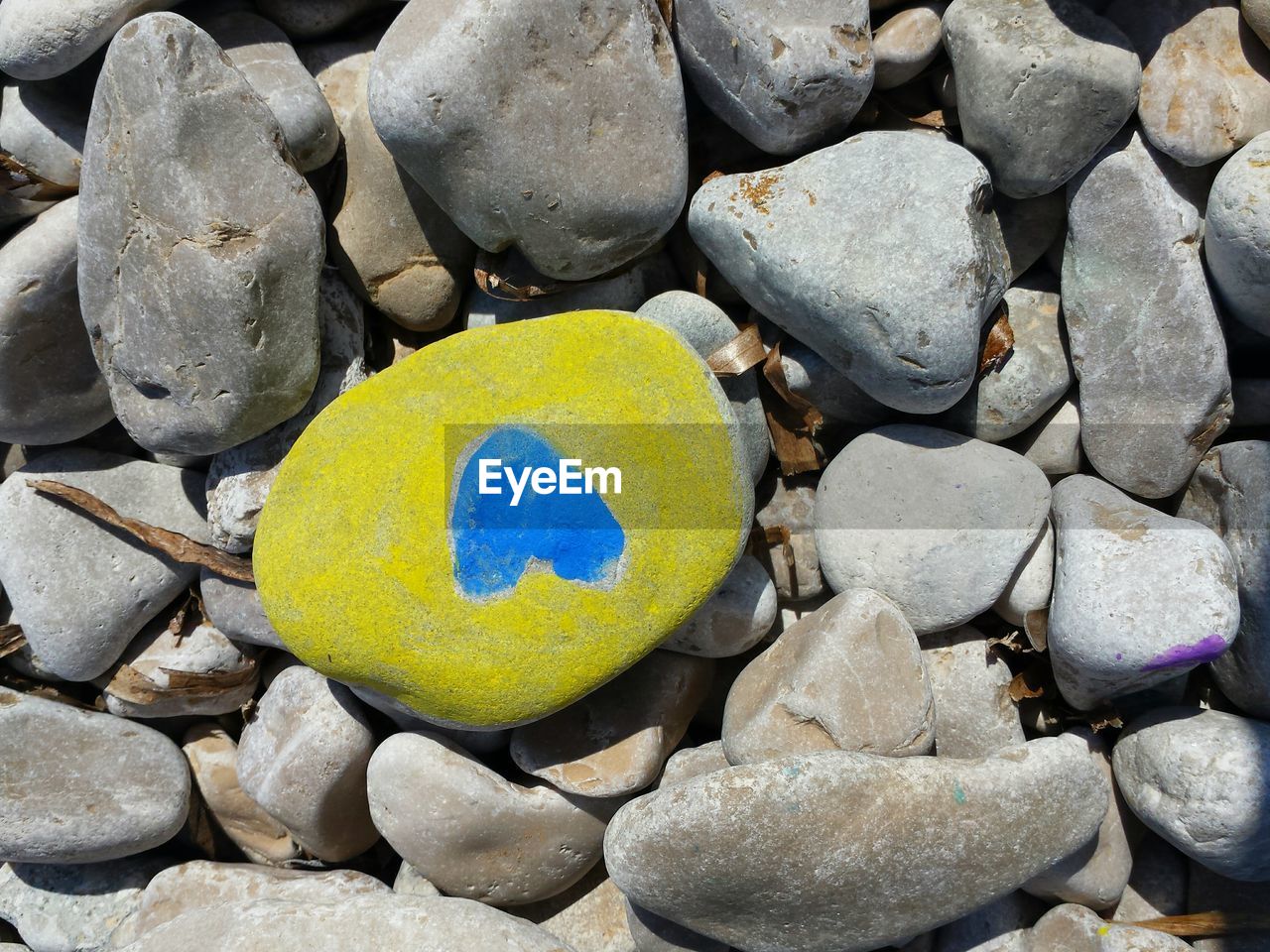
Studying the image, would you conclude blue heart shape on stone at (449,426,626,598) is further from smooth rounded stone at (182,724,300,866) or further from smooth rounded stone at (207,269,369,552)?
smooth rounded stone at (182,724,300,866)

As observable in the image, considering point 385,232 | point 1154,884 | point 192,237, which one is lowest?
point 1154,884

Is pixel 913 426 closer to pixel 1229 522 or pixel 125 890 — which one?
pixel 1229 522

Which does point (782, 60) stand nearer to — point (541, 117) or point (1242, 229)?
point (541, 117)

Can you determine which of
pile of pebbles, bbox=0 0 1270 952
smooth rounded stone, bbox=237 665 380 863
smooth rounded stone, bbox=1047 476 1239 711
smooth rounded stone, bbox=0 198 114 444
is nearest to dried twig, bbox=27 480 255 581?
pile of pebbles, bbox=0 0 1270 952

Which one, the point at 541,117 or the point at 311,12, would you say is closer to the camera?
the point at 541,117

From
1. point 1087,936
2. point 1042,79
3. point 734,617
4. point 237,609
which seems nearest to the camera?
point 1042,79

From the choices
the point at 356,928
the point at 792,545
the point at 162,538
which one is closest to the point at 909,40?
the point at 792,545

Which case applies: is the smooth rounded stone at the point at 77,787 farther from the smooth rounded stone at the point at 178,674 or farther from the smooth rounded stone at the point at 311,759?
the smooth rounded stone at the point at 311,759

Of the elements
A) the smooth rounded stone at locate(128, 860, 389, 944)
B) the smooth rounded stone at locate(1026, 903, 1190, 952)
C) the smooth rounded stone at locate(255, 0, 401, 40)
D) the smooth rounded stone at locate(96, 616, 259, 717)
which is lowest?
the smooth rounded stone at locate(1026, 903, 1190, 952)
